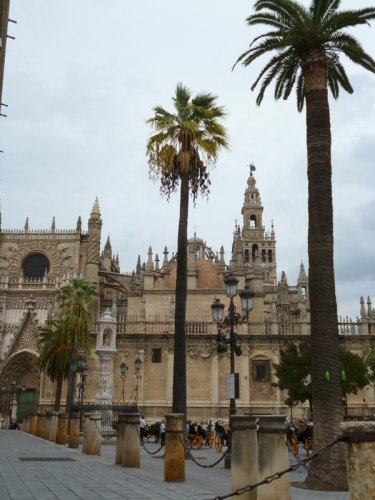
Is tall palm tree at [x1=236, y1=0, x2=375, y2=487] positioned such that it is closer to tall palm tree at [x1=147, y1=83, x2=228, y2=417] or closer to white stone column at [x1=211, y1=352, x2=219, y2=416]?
tall palm tree at [x1=147, y1=83, x2=228, y2=417]

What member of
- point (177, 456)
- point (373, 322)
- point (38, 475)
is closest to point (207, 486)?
point (177, 456)

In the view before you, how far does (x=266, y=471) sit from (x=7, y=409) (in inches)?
1659

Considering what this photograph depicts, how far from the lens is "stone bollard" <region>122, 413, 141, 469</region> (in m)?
12.5

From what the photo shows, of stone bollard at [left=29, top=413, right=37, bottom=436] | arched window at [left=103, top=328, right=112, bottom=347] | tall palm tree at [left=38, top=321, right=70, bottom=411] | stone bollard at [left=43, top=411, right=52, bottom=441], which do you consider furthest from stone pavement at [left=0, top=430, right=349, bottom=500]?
tall palm tree at [left=38, top=321, right=70, bottom=411]

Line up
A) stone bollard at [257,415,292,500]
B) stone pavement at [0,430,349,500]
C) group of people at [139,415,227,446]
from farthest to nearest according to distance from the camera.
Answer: group of people at [139,415,227,446] < stone pavement at [0,430,349,500] < stone bollard at [257,415,292,500]

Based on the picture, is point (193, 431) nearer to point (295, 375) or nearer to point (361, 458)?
point (295, 375)

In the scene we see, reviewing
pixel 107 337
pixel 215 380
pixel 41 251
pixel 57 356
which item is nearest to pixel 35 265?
pixel 41 251

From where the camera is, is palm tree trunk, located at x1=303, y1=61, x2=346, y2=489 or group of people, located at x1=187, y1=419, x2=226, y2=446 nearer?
palm tree trunk, located at x1=303, y1=61, x2=346, y2=489

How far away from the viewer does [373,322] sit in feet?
142

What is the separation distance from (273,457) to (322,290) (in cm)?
531

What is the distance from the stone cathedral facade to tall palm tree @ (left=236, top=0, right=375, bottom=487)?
1926 cm

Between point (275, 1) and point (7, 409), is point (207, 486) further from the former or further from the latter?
point (7, 409)

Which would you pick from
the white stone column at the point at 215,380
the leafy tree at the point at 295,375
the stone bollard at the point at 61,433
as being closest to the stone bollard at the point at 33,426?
the stone bollard at the point at 61,433

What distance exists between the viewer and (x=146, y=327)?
4391cm
